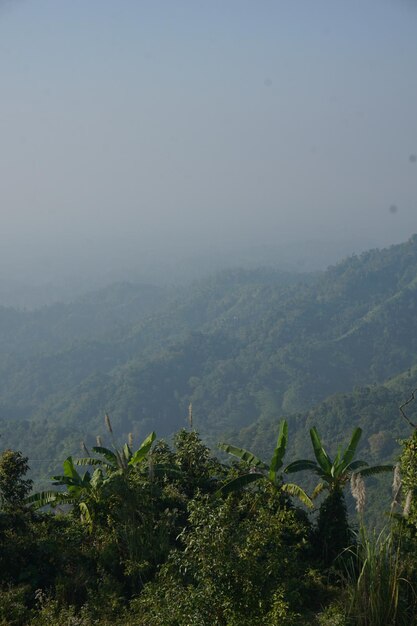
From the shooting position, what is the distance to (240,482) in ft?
36.6

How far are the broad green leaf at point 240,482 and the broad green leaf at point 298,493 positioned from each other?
44 cm

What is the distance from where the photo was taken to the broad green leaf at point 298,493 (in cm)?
1074

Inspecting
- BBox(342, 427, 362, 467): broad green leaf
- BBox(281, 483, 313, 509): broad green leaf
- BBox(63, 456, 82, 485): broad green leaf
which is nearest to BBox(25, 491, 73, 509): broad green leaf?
BBox(63, 456, 82, 485): broad green leaf

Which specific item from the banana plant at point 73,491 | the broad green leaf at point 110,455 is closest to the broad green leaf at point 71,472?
the banana plant at point 73,491

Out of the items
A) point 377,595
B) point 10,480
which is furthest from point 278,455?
point 10,480

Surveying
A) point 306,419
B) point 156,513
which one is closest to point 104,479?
point 156,513

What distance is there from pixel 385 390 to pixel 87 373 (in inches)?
4135

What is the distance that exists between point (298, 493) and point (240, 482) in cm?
101

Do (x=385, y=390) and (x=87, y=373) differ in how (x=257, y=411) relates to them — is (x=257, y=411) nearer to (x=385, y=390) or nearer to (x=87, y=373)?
(x=385, y=390)

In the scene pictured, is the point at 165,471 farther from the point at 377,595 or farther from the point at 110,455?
the point at 377,595

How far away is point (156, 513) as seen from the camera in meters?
11.1

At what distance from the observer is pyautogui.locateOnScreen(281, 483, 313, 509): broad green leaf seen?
423 inches

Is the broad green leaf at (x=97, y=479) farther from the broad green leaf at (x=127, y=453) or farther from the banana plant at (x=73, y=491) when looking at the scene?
the broad green leaf at (x=127, y=453)

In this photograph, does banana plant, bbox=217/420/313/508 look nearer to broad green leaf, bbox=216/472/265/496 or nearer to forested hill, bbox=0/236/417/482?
broad green leaf, bbox=216/472/265/496
